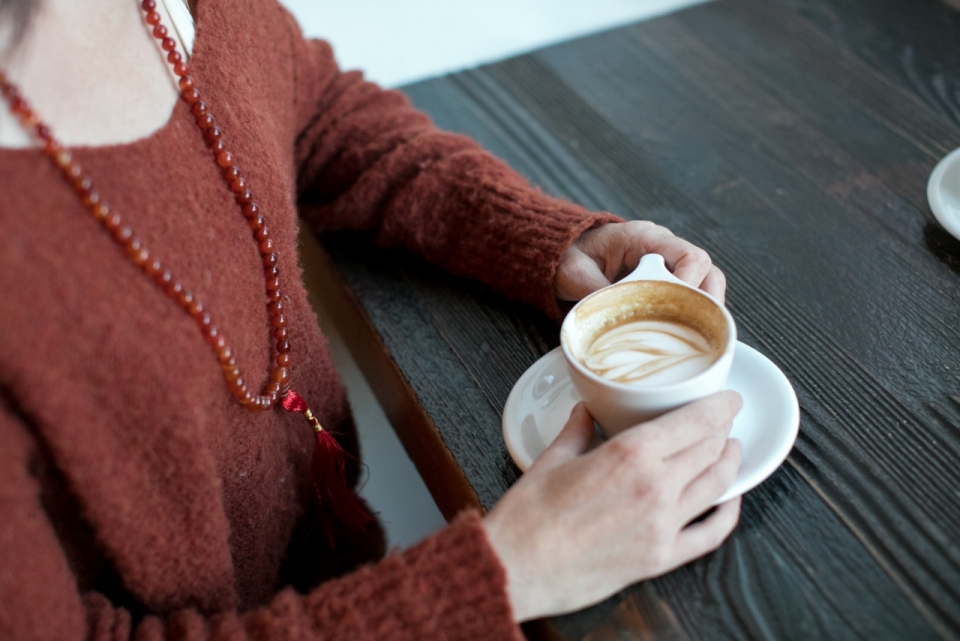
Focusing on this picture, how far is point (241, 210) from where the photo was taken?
0.57 meters

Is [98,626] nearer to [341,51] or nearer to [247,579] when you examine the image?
[247,579]

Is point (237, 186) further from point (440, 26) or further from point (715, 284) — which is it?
point (440, 26)

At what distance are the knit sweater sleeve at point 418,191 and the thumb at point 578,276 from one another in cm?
2

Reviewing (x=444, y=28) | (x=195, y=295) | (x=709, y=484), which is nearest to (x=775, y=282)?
(x=709, y=484)

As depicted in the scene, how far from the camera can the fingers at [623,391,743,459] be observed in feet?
1.59

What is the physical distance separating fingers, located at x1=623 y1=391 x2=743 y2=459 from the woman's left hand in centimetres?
17

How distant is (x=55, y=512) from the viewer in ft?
1.57

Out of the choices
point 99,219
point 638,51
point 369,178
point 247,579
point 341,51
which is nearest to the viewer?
point 99,219

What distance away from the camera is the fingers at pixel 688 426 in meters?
0.48

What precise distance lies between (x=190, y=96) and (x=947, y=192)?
0.68 meters

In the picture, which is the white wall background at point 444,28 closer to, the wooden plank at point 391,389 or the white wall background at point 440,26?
the white wall background at point 440,26

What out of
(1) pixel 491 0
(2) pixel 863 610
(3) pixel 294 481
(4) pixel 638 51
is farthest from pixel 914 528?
(1) pixel 491 0

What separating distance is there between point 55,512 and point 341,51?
1265 mm

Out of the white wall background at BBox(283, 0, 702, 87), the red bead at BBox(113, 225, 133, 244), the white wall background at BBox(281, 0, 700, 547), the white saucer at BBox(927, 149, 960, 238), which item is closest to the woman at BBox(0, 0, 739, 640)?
the red bead at BBox(113, 225, 133, 244)
